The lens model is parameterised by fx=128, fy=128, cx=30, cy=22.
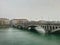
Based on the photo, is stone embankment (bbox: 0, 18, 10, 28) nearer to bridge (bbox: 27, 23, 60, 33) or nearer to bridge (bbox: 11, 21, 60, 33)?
bridge (bbox: 11, 21, 60, 33)

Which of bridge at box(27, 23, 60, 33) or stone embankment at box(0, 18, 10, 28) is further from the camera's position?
bridge at box(27, 23, 60, 33)

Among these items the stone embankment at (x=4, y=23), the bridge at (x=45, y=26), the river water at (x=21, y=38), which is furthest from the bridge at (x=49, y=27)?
the stone embankment at (x=4, y=23)

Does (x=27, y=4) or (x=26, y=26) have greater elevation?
(x=27, y=4)

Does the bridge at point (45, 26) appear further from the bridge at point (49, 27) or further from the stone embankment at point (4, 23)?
the stone embankment at point (4, 23)

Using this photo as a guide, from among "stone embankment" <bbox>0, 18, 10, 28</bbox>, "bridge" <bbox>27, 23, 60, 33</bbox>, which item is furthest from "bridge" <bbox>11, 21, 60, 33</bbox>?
"stone embankment" <bbox>0, 18, 10, 28</bbox>

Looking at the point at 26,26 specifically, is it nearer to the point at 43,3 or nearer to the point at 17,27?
the point at 17,27

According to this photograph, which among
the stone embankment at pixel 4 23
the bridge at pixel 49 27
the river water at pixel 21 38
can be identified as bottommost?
the river water at pixel 21 38

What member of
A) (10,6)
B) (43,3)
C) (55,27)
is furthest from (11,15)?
(55,27)

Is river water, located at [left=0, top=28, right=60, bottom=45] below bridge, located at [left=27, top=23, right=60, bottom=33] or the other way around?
below
